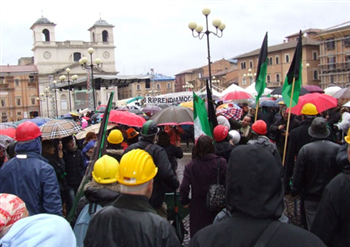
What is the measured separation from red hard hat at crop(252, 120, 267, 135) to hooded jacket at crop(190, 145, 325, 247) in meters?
3.29

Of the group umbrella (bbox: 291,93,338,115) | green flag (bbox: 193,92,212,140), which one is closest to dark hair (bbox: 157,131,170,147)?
green flag (bbox: 193,92,212,140)

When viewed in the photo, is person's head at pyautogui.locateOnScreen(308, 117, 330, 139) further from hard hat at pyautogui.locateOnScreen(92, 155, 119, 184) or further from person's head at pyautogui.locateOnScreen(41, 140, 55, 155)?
person's head at pyautogui.locateOnScreen(41, 140, 55, 155)

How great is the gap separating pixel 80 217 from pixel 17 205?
89 cm

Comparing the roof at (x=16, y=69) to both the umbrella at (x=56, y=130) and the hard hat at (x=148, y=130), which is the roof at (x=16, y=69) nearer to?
the umbrella at (x=56, y=130)

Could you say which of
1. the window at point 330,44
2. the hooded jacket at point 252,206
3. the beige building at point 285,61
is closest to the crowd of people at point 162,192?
the hooded jacket at point 252,206

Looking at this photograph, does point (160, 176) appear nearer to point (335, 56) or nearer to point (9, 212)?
point (9, 212)

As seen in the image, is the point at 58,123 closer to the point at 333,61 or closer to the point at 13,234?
the point at 13,234

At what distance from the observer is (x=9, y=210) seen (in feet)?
7.04

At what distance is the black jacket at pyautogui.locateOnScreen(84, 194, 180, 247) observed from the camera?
7.27 feet

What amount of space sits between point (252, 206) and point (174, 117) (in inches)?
234

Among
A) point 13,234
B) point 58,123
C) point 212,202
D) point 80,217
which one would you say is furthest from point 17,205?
point 58,123

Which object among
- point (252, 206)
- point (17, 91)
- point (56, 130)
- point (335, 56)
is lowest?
point (252, 206)

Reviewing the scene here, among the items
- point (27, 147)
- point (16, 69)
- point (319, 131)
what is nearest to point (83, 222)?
point (27, 147)

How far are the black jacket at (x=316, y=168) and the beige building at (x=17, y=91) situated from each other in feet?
248
